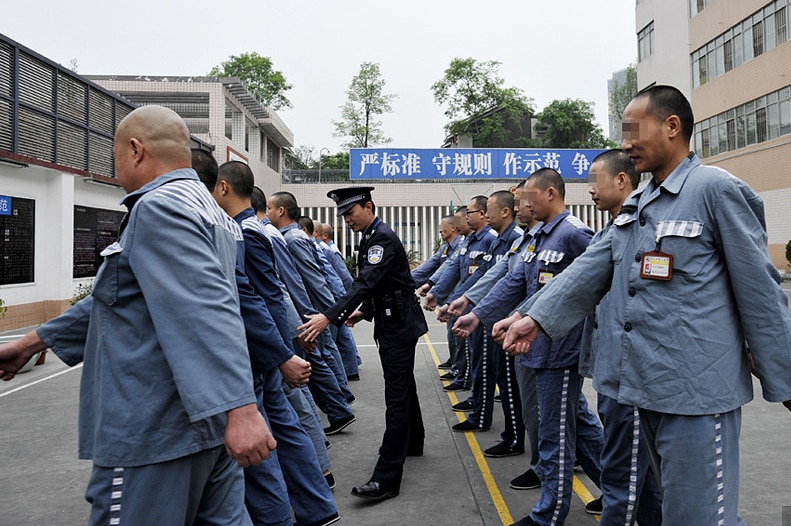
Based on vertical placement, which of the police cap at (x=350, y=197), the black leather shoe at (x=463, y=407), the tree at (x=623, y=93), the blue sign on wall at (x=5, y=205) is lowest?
the black leather shoe at (x=463, y=407)

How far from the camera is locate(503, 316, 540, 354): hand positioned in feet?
8.17

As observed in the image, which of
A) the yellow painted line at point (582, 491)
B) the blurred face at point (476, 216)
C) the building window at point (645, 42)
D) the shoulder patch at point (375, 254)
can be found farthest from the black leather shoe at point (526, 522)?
the building window at point (645, 42)

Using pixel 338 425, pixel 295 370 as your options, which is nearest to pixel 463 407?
pixel 338 425

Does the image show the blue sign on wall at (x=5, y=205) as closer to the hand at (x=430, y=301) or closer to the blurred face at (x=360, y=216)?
the hand at (x=430, y=301)

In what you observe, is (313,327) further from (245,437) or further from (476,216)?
(476,216)

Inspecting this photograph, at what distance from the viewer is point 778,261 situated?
2466cm

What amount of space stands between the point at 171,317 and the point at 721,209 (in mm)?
1963

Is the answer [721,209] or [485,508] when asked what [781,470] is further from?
[721,209]

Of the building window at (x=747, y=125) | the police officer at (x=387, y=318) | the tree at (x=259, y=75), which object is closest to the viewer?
the police officer at (x=387, y=318)

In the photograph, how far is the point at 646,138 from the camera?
2.43 meters

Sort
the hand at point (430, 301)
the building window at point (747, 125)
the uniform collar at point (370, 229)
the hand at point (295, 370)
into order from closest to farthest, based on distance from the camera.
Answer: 1. the hand at point (295, 370)
2. the uniform collar at point (370, 229)
3. the hand at point (430, 301)
4. the building window at point (747, 125)

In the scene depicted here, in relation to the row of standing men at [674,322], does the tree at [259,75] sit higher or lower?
higher

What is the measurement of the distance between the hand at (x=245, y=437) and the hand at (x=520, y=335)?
1.09 metres

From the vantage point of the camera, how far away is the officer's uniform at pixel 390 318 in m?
4.25
